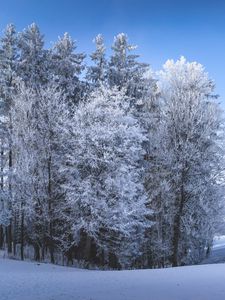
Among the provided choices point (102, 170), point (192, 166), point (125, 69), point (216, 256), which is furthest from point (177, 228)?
point (125, 69)

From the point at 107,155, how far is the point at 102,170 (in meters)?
1.13

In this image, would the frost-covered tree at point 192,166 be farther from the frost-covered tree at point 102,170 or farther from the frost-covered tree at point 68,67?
the frost-covered tree at point 68,67

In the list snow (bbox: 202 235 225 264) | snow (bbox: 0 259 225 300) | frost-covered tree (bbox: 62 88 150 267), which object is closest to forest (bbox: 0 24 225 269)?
frost-covered tree (bbox: 62 88 150 267)

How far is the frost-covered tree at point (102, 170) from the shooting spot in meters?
22.7

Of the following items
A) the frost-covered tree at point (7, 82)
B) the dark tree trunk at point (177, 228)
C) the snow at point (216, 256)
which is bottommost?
the snow at point (216, 256)

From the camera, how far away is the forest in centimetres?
2353

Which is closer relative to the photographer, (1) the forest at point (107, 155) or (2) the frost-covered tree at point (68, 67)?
(1) the forest at point (107, 155)

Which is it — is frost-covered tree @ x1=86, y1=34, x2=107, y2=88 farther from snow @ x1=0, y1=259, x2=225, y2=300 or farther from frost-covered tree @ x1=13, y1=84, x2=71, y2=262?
snow @ x1=0, y1=259, x2=225, y2=300

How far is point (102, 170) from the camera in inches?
934

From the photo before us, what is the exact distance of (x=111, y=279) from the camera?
50.3ft

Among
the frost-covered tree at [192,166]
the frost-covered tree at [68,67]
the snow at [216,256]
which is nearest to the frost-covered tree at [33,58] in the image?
the frost-covered tree at [68,67]

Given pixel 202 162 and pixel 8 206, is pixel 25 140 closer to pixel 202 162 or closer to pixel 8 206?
pixel 8 206

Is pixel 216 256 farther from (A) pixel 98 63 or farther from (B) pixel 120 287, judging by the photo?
(B) pixel 120 287

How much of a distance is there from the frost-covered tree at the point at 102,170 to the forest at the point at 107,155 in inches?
3.1
